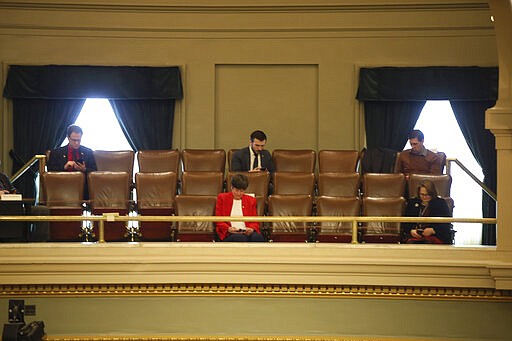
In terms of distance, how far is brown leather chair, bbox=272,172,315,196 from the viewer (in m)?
6.33

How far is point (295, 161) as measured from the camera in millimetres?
7098

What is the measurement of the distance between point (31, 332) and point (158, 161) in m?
2.86

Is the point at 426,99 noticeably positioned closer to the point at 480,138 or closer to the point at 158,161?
the point at 480,138

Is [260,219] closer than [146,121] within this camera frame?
Yes

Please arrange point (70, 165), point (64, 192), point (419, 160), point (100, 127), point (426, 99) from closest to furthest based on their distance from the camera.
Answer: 1. point (64, 192)
2. point (70, 165)
3. point (419, 160)
4. point (426, 99)
5. point (100, 127)

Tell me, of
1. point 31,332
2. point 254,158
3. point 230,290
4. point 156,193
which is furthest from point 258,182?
point 31,332

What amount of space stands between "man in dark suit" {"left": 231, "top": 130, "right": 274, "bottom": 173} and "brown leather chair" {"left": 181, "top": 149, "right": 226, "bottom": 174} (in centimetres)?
33

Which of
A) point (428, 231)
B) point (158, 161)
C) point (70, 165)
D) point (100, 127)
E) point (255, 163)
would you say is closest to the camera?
point (428, 231)

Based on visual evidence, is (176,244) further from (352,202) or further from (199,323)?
(352,202)

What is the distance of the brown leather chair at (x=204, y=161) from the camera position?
704cm

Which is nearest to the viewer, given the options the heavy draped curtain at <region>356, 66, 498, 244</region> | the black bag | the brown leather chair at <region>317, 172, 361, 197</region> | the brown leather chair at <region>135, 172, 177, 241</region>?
the black bag

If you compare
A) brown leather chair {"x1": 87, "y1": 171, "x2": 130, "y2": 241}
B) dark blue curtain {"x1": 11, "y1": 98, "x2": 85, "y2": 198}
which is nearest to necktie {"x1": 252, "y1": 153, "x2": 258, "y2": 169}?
brown leather chair {"x1": 87, "y1": 171, "x2": 130, "y2": 241}

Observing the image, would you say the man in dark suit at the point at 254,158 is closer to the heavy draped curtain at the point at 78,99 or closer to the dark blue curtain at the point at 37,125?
the heavy draped curtain at the point at 78,99

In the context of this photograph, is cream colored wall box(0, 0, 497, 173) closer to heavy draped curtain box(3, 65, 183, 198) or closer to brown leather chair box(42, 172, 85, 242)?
heavy draped curtain box(3, 65, 183, 198)
